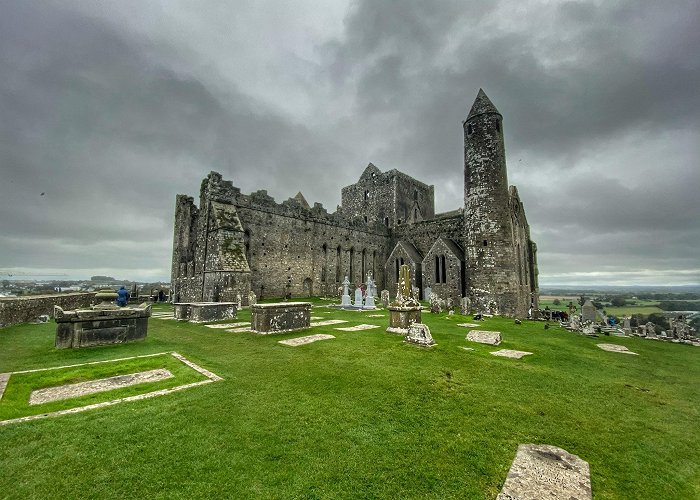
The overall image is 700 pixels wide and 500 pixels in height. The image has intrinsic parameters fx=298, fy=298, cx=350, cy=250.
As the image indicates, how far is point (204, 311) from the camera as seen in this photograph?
12828mm

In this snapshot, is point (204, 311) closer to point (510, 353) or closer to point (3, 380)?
point (3, 380)

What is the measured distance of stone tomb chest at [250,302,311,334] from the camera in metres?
9.86

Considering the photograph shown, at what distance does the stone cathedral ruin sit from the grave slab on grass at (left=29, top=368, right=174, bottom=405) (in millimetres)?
12726

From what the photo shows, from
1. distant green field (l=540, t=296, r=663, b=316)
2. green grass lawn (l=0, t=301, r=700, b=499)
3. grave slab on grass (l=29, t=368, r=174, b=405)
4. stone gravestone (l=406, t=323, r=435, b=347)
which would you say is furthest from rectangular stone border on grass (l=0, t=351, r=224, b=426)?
distant green field (l=540, t=296, r=663, b=316)

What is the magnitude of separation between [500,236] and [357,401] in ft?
59.8

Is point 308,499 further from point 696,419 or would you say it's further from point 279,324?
point 279,324

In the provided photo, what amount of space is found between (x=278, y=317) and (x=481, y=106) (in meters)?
20.5

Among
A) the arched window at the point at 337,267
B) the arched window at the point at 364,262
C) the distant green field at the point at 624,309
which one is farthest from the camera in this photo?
the distant green field at the point at 624,309

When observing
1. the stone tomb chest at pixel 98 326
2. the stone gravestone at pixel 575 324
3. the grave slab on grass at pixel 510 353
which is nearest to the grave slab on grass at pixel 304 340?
the stone tomb chest at pixel 98 326

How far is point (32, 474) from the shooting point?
2.77 meters

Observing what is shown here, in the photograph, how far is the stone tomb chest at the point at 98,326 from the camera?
7801 millimetres

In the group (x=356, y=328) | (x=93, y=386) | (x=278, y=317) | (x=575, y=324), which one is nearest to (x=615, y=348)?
(x=575, y=324)

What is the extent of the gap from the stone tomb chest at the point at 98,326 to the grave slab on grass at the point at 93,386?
3736 millimetres

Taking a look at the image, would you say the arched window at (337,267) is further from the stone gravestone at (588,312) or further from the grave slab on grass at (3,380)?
the grave slab on grass at (3,380)
